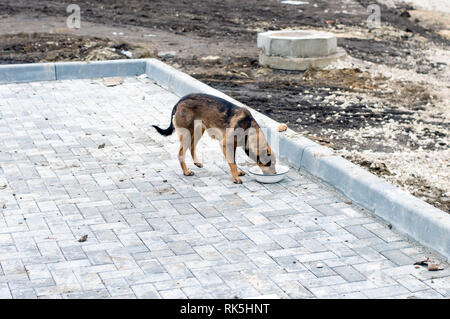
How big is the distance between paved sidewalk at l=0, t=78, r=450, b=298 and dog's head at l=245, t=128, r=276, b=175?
0.29 metres

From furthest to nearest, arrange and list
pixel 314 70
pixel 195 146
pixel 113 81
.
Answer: pixel 314 70 → pixel 113 81 → pixel 195 146

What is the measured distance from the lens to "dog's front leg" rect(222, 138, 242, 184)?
27.7 feet

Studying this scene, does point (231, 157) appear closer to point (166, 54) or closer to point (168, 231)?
point (168, 231)

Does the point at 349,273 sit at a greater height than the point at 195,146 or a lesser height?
lesser

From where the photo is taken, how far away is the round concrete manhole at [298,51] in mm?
15227

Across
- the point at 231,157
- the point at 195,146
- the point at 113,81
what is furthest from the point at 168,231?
the point at 113,81

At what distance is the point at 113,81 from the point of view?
13.7 metres

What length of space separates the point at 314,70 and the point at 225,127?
23.0 ft

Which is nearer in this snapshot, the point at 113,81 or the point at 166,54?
the point at 113,81

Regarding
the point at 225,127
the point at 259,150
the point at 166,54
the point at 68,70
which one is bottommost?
the point at 166,54

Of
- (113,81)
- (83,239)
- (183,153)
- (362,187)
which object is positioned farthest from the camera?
(113,81)
